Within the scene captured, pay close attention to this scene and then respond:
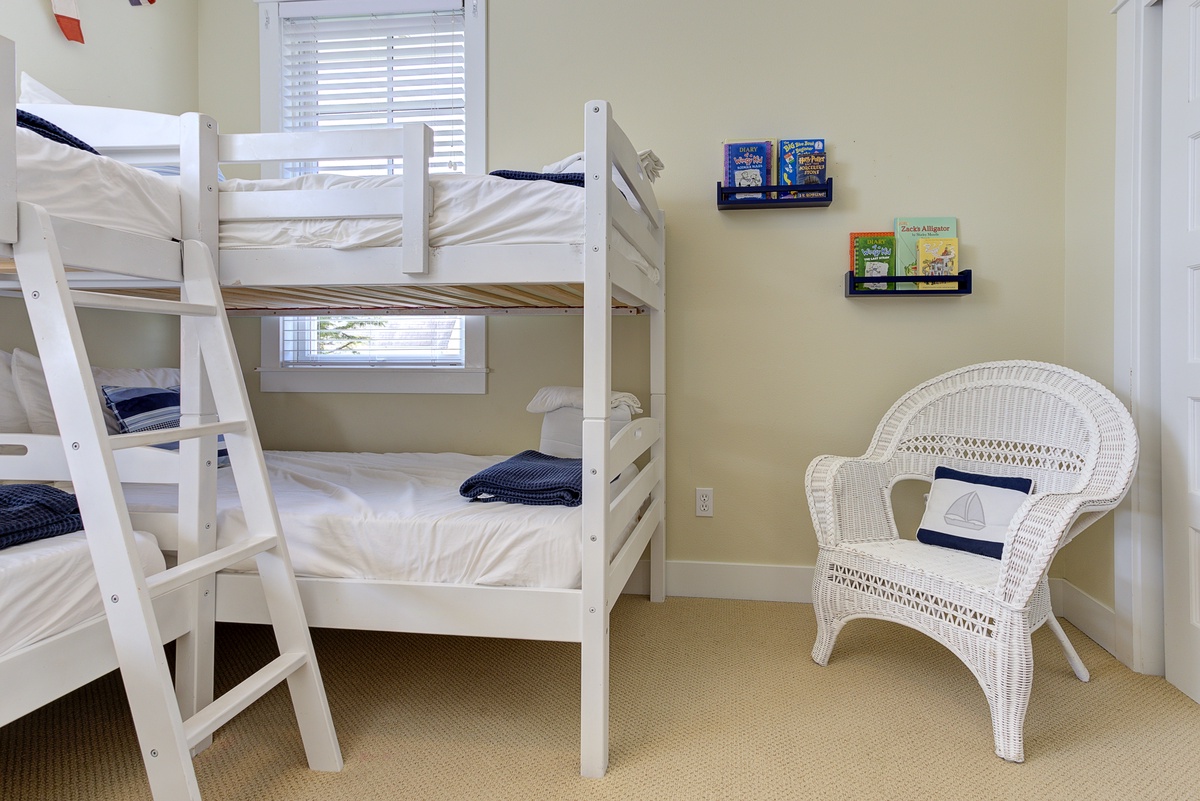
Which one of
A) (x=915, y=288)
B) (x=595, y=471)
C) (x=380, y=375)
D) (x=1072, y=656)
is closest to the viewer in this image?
(x=595, y=471)

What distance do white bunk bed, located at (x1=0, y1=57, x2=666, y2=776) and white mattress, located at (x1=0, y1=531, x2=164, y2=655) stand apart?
0.29 metres

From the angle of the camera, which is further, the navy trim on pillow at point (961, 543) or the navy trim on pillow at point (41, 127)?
the navy trim on pillow at point (961, 543)

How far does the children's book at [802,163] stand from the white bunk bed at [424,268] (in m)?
0.95

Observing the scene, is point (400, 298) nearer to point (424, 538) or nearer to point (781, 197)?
point (424, 538)

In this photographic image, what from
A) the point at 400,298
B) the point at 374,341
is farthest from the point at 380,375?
the point at 400,298

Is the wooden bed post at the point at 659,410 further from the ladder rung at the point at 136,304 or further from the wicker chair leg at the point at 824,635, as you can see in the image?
the ladder rung at the point at 136,304

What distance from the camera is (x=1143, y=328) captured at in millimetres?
2049

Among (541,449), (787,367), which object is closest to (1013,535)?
(787,367)

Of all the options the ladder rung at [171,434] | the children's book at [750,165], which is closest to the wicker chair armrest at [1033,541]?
the children's book at [750,165]

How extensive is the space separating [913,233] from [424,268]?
1769 millimetres

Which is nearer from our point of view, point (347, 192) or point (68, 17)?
point (347, 192)

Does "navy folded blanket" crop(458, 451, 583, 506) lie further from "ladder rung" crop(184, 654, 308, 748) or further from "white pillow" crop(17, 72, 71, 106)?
"white pillow" crop(17, 72, 71, 106)

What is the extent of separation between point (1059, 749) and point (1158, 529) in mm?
772

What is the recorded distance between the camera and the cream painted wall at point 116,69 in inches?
87.8
